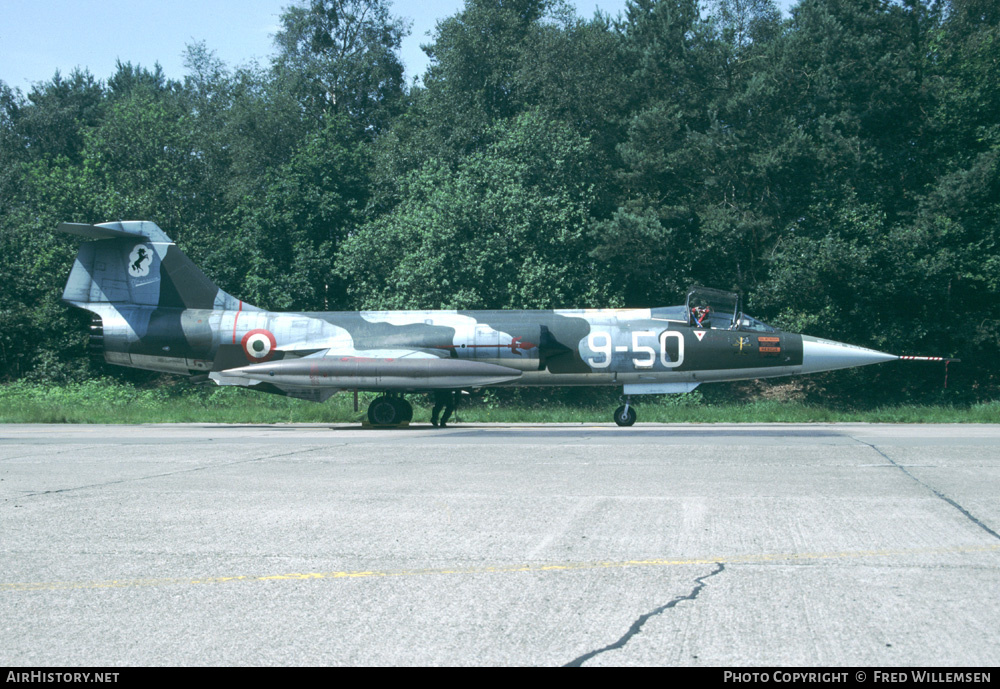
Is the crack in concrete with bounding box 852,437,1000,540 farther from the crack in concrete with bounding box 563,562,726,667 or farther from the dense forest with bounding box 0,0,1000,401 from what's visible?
the dense forest with bounding box 0,0,1000,401

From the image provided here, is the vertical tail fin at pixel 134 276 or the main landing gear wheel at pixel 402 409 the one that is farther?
the vertical tail fin at pixel 134 276

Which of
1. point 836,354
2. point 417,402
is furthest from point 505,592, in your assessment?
point 417,402

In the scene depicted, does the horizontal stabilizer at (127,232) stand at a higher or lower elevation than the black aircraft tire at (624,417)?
higher

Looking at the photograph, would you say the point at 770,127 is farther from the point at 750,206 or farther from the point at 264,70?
the point at 264,70

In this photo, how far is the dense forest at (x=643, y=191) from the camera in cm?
3005

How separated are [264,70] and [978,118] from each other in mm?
42033

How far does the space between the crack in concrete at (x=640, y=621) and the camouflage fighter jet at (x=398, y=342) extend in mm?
15448

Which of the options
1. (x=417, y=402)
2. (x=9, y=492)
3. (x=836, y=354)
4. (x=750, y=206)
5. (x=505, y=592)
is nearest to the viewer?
(x=505, y=592)

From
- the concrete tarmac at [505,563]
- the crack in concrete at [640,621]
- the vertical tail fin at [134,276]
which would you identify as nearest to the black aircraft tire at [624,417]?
the concrete tarmac at [505,563]

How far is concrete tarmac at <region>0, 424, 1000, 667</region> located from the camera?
173 inches

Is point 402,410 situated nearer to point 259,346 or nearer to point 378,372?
point 378,372

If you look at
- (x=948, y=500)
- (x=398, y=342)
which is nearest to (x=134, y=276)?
(x=398, y=342)

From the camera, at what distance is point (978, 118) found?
1230 inches

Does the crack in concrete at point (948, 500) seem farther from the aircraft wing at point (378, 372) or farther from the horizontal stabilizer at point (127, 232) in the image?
the horizontal stabilizer at point (127, 232)
